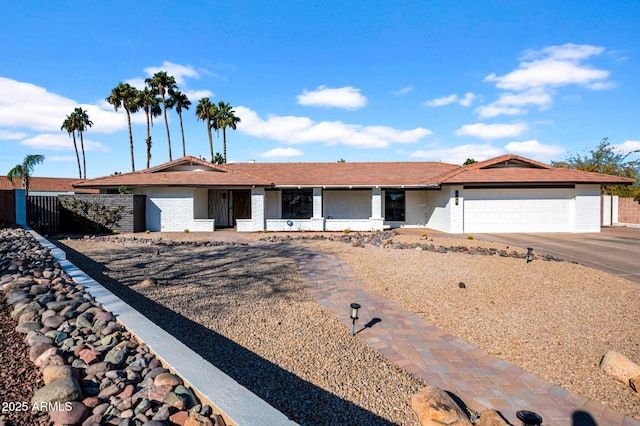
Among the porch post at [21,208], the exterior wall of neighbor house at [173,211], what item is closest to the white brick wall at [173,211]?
the exterior wall of neighbor house at [173,211]

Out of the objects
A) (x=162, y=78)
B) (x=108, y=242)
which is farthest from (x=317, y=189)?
(x=162, y=78)

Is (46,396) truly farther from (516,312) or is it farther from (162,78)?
(162,78)

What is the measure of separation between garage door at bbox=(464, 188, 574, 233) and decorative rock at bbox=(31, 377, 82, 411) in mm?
17729

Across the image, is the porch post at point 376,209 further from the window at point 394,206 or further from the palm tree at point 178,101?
the palm tree at point 178,101

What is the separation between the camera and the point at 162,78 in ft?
120

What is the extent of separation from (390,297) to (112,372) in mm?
4701

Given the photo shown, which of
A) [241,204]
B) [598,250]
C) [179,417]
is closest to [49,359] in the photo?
[179,417]

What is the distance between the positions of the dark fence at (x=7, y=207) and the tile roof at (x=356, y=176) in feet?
10.1

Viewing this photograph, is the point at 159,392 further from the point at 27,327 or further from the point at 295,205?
the point at 295,205

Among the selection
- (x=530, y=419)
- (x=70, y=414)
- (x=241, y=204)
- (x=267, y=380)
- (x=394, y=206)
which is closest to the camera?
(x=70, y=414)

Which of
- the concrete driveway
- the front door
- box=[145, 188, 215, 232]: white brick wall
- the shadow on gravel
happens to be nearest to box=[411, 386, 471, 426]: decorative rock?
the shadow on gravel

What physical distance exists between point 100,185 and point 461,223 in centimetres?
1947

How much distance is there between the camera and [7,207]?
51.9 feet

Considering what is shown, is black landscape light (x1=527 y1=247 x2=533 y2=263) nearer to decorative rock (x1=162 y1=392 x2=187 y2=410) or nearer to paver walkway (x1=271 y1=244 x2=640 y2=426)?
paver walkway (x1=271 y1=244 x2=640 y2=426)
